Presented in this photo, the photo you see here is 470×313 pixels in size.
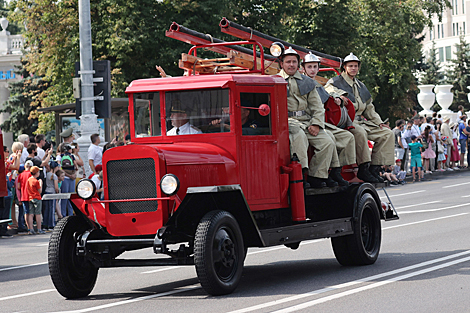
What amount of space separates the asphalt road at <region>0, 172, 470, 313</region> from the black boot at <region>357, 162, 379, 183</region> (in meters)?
1.12

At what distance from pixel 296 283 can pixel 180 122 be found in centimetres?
230

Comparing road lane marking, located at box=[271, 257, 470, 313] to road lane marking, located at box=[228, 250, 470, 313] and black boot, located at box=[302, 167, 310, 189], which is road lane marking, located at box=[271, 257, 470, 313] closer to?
road lane marking, located at box=[228, 250, 470, 313]

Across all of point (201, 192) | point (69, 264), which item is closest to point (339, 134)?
point (201, 192)

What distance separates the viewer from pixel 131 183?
8430 millimetres

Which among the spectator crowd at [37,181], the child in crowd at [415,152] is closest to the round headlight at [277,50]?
the spectator crowd at [37,181]

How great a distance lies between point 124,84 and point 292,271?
75.4ft

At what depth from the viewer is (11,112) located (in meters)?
52.9

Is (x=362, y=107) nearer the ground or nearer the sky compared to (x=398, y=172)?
nearer the sky

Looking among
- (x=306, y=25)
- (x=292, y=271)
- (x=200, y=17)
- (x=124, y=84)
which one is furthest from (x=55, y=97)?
(x=292, y=271)

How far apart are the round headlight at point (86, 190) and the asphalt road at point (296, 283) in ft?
3.75

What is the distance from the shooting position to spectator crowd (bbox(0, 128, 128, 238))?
16859 mm

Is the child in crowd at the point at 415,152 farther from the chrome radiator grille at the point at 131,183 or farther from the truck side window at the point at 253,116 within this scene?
the chrome radiator grille at the point at 131,183

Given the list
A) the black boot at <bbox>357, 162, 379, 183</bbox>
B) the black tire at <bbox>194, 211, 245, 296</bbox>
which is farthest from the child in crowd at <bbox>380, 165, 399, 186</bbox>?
the black tire at <bbox>194, 211, 245, 296</bbox>

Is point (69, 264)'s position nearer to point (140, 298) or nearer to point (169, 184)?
point (140, 298)
